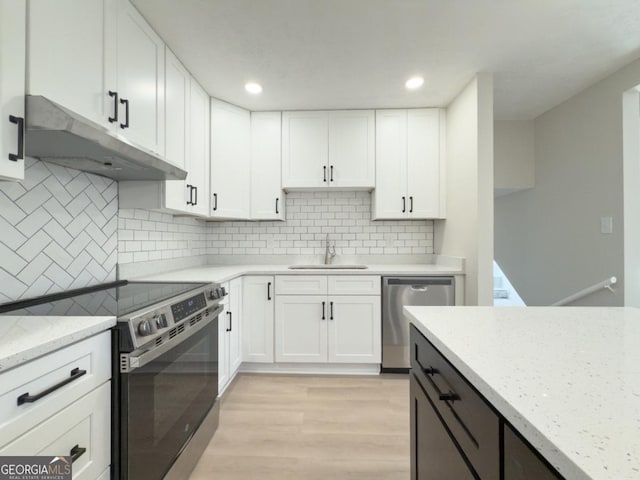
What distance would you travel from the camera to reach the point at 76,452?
91cm

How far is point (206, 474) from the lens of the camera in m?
1.56

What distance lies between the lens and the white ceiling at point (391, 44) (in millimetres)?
1739

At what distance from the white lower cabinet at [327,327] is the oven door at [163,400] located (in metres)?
0.98

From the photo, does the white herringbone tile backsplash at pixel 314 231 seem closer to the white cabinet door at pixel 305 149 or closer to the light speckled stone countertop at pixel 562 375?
the white cabinet door at pixel 305 149

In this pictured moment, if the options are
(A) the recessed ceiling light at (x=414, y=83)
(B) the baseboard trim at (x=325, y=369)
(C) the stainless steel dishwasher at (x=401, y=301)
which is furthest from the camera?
(B) the baseboard trim at (x=325, y=369)

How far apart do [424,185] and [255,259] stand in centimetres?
192

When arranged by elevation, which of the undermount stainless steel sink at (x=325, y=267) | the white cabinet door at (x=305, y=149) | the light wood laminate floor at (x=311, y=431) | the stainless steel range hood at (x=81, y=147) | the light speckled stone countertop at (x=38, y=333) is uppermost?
the white cabinet door at (x=305, y=149)

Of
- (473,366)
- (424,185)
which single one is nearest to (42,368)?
(473,366)

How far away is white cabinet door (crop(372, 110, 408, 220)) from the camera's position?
3004 mm

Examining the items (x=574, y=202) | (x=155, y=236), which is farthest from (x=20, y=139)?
(x=574, y=202)

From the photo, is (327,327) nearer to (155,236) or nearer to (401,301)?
(401,301)

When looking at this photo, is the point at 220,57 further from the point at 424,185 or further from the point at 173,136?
the point at 424,185

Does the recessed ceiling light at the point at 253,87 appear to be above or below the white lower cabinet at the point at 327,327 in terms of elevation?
above

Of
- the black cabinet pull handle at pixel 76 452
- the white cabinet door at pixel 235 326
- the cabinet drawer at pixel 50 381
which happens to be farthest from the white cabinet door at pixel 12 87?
the white cabinet door at pixel 235 326
